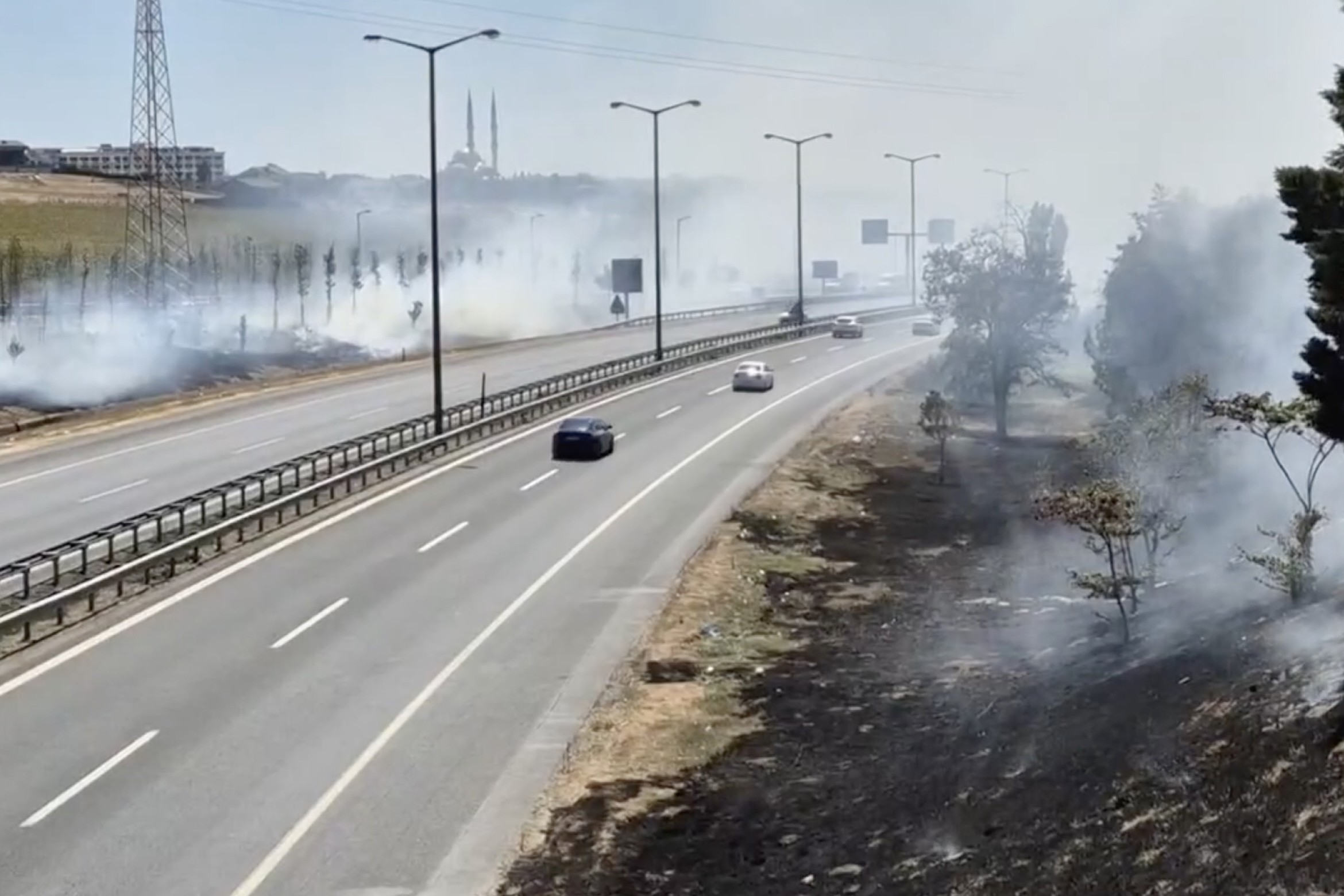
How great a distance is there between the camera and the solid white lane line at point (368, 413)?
160 ft

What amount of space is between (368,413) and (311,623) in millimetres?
26749

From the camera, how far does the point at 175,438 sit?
1750 inches

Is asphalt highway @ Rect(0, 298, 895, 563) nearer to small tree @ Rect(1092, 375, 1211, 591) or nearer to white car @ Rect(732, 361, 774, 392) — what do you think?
white car @ Rect(732, 361, 774, 392)

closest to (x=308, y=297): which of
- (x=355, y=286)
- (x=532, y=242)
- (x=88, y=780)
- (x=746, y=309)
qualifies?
(x=355, y=286)

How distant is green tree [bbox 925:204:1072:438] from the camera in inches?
2318

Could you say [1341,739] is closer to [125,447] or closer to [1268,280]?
[125,447]

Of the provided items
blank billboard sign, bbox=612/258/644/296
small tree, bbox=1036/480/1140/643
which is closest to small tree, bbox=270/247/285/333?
blank billboard sign, bbox=612/258/644/296

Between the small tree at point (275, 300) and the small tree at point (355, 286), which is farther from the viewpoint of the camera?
the small tree at point (355, 286)

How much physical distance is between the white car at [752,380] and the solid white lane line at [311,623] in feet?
114

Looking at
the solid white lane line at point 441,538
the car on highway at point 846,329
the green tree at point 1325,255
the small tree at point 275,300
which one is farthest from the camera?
the small tree at point 275,300

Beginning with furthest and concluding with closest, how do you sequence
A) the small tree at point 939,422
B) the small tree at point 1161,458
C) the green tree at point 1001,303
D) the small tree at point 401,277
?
the small tree at point 401,277 → the green tree at point 1001,303 → the small tree at point 939,422 → the small tree at point 1161,458

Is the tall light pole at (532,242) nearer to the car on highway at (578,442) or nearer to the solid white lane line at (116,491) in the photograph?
the car on highway at (578,442)

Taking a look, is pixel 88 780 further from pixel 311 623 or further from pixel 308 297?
pixel 308 297

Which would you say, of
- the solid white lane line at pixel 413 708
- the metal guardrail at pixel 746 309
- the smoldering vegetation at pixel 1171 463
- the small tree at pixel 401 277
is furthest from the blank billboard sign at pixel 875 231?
the solid white lane line at pixel 413 708
